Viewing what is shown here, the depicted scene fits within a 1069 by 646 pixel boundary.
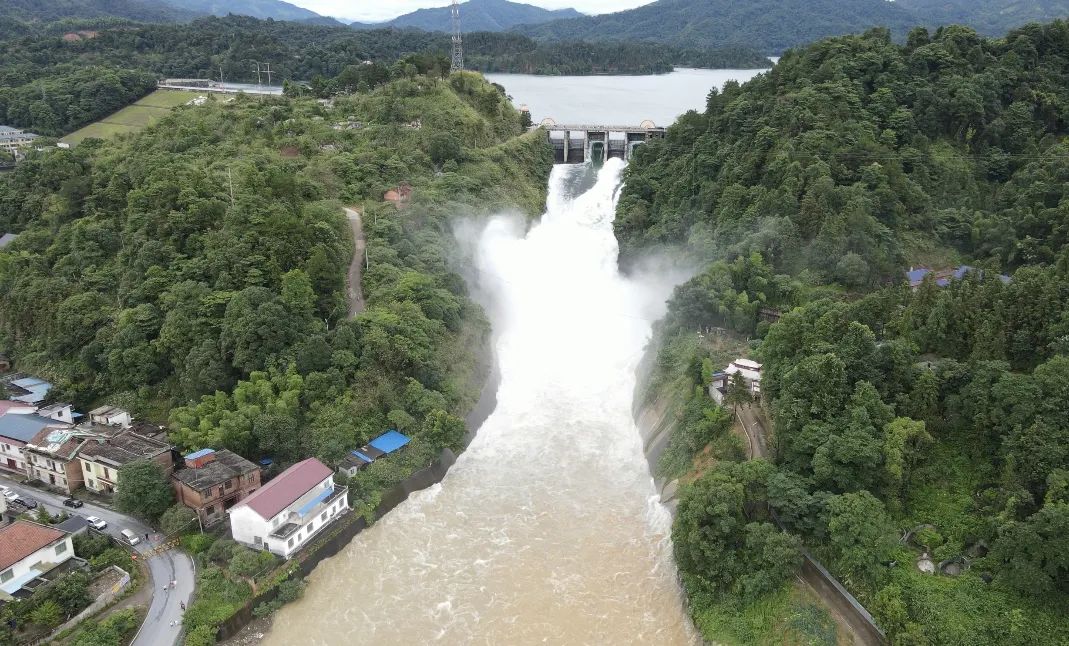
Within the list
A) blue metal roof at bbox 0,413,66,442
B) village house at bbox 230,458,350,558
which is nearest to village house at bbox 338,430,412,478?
village house at bbox 230,458,350,558

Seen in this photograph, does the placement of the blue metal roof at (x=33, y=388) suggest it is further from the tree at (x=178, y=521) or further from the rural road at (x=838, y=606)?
the rural road at (x=838, y=606)

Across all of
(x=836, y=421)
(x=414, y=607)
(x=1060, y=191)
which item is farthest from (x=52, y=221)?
(x=1060, y=191)

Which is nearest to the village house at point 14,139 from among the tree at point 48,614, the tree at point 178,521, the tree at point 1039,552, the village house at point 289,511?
the tree at point 178,521

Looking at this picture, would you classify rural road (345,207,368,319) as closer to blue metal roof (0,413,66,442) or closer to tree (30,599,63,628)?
blue metal roof (0,413,66,442)

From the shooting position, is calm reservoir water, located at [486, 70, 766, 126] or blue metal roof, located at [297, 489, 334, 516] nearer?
blue metal roof, located at [297, 489, 334, 516]

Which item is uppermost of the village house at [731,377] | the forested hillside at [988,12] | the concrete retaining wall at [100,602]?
the forested hillside at [988,12]

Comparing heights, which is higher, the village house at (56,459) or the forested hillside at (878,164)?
the forested hillside at (878,164)
